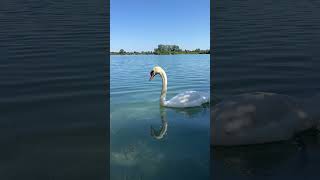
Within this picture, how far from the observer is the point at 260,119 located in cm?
748

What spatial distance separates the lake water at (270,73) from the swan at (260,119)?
188mm

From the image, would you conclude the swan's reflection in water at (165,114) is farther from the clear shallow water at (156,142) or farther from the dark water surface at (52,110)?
the dark water surface at (52,110)

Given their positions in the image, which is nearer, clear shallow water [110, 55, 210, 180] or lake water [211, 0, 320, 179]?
clear shallow water [110, 55, 210, 180]

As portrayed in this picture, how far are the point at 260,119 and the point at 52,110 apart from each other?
4.72m

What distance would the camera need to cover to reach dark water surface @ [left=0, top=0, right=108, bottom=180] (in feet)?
20.7


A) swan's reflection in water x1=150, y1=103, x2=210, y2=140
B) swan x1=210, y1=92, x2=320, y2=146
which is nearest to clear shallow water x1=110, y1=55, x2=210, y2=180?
swan's reflection in water x1=150, y1=103, x2=210, y2=140

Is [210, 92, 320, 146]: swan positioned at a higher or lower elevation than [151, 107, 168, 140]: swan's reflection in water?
higher

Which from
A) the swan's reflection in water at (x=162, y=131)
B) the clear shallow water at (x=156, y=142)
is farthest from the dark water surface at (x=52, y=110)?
the swan's reflection in water at (x=162, y=131)

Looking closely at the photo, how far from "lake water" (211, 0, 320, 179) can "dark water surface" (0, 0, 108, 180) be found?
224cm

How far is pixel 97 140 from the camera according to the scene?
24.5 ft

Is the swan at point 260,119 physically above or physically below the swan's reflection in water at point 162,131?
above

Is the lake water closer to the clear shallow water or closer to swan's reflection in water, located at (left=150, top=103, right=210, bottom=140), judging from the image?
the clear shallow water

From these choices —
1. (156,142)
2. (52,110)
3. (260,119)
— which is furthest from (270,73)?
(52,110)

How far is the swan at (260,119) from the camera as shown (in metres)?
7.26
